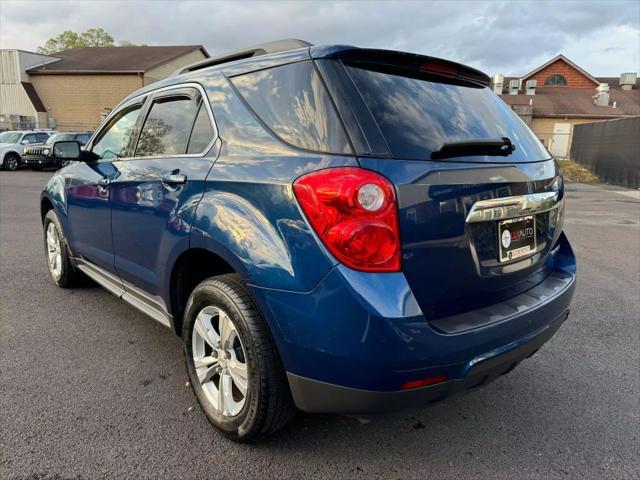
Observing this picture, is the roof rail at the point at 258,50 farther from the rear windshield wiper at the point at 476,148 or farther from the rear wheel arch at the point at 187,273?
the rear wheel arch at the point at 187,273

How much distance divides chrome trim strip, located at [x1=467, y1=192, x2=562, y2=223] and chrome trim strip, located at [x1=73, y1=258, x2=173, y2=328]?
5.86ft

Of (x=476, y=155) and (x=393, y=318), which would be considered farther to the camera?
(x=476, y=155)

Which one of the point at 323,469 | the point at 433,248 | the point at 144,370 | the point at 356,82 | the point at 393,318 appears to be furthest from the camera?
the point at 144,370

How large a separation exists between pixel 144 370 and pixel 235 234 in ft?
4.88

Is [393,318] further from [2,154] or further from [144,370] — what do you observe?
[2,154]

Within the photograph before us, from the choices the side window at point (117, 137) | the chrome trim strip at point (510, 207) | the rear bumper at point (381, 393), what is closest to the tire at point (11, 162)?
the side window at point (117, 137)

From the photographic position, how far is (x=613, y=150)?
1947cm

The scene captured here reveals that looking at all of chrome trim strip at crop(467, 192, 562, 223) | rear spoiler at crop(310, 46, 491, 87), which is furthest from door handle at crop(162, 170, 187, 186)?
chrome trim strip at crop(467, 192, 562, 223)

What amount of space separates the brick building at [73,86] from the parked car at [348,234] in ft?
105

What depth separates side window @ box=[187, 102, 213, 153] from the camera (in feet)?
8.25

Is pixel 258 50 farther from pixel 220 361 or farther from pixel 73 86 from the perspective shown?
pixel 73 86

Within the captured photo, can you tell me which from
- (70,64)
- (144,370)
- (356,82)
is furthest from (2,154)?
(356,82)

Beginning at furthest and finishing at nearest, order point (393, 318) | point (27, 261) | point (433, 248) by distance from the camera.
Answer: point (27, 261) < point (433, 248) < point (393, 318)

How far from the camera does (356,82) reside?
201 centimetres
